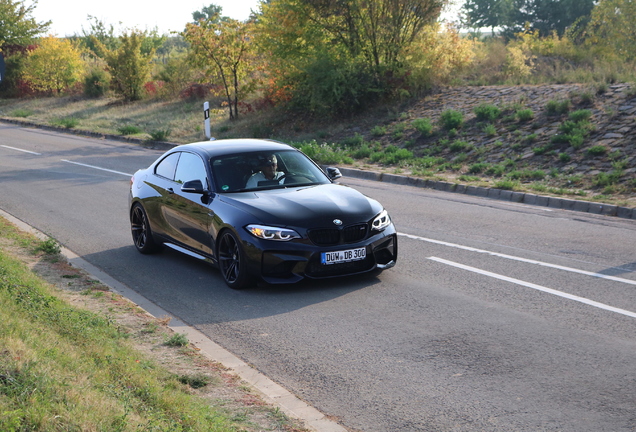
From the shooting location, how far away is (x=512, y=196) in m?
14.4

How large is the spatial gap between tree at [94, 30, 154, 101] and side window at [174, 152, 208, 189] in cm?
3354

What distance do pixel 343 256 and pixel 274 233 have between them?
2.52ft

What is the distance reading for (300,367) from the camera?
18.6 feet

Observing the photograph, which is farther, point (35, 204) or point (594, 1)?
point (594, 1)

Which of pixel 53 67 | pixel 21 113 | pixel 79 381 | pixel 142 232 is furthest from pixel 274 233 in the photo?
pixel 53 67

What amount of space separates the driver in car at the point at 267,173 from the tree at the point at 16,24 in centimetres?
5092

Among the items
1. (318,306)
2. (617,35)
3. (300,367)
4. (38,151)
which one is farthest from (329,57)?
(300,367)

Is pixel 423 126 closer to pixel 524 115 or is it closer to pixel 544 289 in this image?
pixel 524 115

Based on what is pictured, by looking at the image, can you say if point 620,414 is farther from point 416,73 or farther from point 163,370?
point 416,73

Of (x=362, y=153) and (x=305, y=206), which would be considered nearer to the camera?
(x=305, y=206)

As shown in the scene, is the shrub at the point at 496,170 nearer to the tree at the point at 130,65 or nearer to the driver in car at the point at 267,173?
the driver in car at the point at 267,173

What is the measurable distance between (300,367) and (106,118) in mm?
33722

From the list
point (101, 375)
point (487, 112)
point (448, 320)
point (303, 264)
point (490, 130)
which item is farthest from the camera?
point (487, 112)

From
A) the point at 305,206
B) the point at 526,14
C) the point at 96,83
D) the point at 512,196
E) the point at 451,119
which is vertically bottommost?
the point at 512,196
